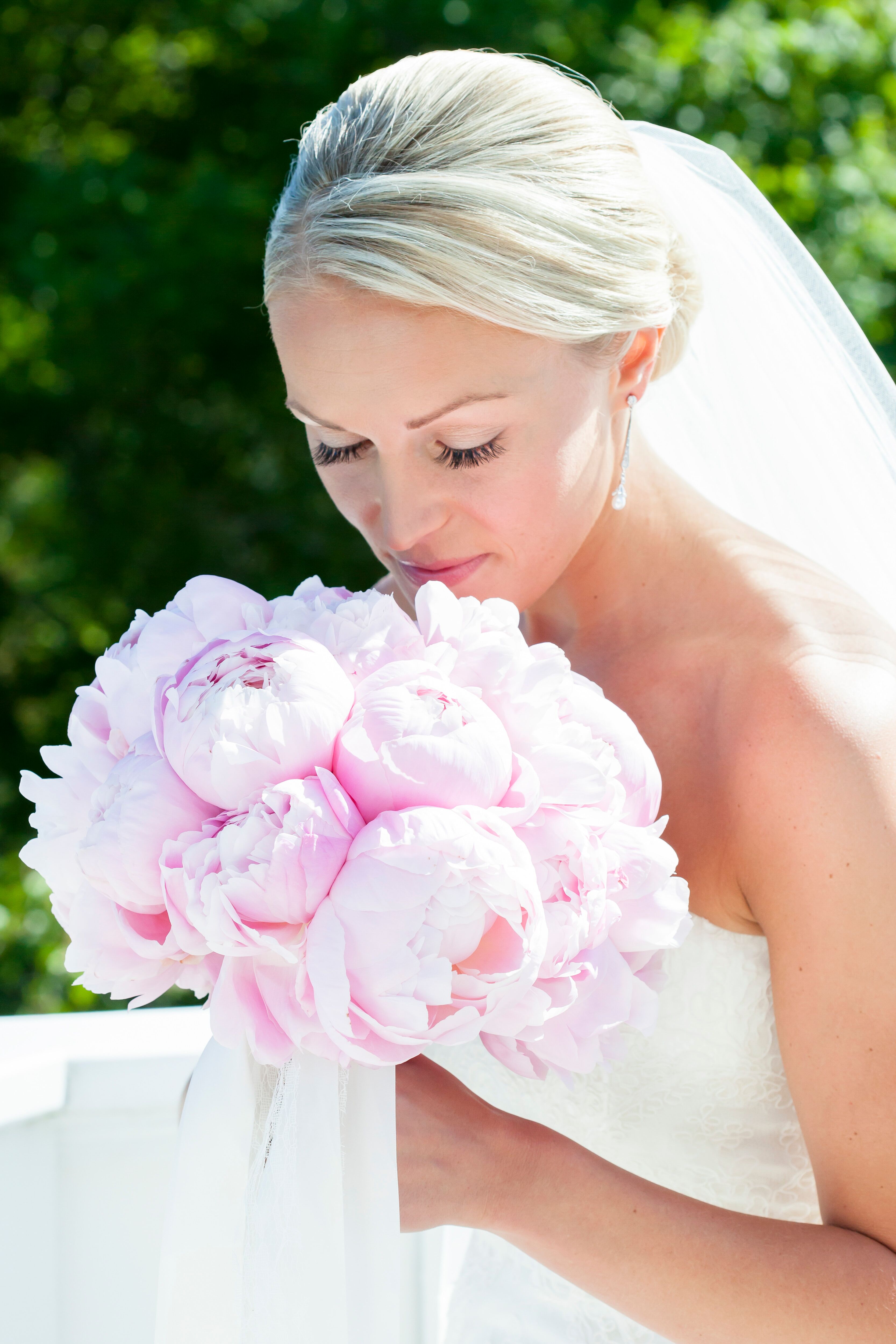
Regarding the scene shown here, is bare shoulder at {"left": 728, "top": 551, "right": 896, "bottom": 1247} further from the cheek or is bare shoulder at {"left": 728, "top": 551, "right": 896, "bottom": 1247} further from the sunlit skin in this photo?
the cheek

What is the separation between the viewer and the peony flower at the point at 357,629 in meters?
1.17

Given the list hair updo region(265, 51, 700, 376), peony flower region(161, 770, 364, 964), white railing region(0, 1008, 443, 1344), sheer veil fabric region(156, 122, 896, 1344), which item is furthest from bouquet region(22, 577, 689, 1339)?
white railing region(0, 1008, 443, 1344)

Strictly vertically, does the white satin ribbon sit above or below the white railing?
above

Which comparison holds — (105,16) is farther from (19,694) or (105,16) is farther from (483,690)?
(483,690)

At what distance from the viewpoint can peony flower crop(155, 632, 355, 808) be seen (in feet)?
3.48

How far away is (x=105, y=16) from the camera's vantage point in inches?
239

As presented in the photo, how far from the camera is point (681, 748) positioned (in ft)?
5.75

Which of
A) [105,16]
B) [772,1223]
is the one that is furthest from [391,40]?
[772,1223]

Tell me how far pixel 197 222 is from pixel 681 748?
4.03 m

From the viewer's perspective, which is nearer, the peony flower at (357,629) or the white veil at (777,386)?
the peony flower at (357,629)

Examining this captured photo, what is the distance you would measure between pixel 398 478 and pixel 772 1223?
997 millimetres

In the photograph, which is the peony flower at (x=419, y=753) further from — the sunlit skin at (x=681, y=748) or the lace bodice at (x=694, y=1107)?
the lace bodice at (x=694, y=1107)

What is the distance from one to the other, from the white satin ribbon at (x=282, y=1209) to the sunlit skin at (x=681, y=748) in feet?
0.21

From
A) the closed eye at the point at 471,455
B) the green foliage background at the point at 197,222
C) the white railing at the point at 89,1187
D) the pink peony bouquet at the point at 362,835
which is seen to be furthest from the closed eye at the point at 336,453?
the green foliage background at the point at 197,222
